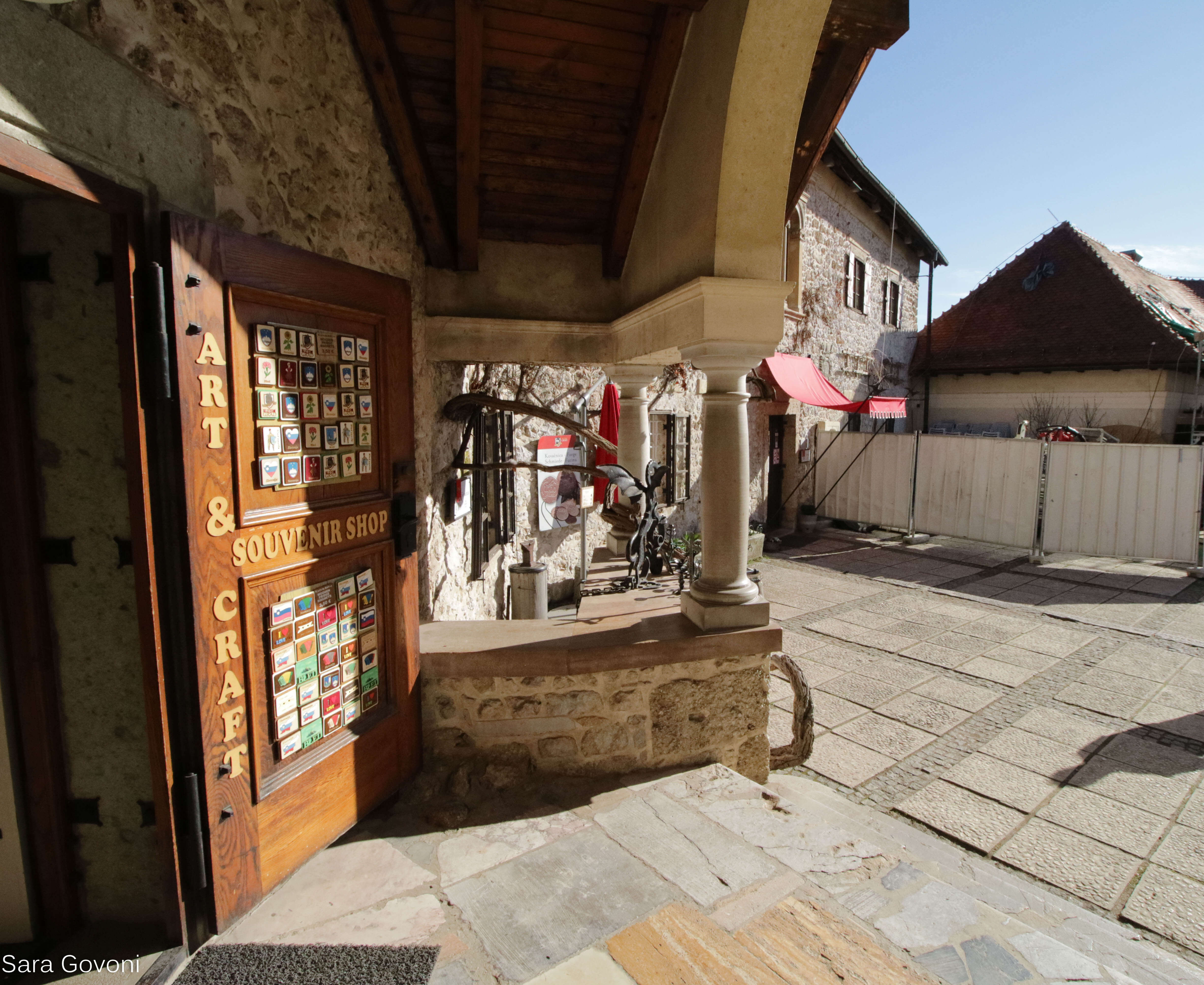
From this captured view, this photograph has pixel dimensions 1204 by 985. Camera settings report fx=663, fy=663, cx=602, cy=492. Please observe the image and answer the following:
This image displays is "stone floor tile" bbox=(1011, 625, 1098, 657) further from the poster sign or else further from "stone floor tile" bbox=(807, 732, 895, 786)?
the poster sign

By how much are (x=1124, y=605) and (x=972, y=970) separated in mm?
7543

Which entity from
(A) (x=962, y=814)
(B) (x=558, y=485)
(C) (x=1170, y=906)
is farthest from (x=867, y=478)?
(C) (x=1170, y=906)

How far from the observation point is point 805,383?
407 inches

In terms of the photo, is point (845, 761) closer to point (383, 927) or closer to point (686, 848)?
point (686, 848)

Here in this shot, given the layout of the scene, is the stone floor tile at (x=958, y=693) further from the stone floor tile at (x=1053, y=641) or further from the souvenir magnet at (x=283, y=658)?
the souvenir magnet at (x=283, y=658)

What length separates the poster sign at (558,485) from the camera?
6.96 meters

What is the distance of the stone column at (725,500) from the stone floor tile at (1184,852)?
2.23 metres

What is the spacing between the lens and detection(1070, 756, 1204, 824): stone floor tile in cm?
367

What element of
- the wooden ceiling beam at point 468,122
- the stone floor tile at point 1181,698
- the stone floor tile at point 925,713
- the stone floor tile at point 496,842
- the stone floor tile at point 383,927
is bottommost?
the stone floor tile at point 1181,698

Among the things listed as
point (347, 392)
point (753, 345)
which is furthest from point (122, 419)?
point (753, 345)

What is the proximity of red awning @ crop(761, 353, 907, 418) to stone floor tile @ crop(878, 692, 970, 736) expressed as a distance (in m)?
5.57

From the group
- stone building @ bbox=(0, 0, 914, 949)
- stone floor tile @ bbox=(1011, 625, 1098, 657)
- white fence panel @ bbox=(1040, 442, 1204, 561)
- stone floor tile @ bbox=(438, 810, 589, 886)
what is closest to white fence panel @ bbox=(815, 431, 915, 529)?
white fence panel @ bbox=(1040, 442, 1204, 561)

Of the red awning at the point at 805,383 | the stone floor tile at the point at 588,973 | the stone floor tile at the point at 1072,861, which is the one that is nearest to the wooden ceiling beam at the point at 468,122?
the stone floor tile at the point at 588,973

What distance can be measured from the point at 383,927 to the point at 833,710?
12.2 ft
